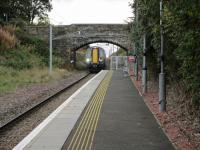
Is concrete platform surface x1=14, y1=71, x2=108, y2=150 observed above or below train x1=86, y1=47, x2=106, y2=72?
below

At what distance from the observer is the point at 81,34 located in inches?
2089

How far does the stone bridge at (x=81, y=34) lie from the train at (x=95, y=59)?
134 cm

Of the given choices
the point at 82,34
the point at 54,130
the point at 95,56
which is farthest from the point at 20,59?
the point at 54,130

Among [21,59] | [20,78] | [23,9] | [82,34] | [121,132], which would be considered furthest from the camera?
[23,9]

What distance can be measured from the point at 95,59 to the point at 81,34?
3.46 metres

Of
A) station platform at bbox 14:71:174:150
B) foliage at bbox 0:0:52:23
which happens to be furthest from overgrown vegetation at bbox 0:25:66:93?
station platform at bbox 14:71:174:150

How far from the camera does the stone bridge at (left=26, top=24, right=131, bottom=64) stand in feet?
171

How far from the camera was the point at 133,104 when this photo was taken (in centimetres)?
1587

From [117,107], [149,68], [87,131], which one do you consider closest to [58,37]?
[149,68]

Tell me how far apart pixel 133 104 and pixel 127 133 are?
572cm

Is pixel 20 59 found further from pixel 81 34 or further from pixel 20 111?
pixel 20 111

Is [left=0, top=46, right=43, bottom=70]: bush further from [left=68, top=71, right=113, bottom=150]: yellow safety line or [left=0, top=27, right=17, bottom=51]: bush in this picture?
[left=68, top=71, right=113, bottom=150]: yellow safety line

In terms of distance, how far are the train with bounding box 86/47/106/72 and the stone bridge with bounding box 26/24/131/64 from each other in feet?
4.40

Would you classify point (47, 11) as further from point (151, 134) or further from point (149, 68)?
point (151, 134)
